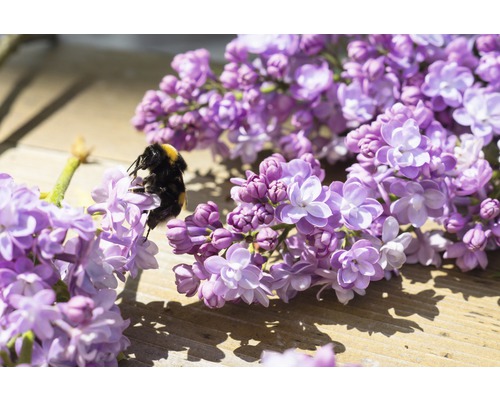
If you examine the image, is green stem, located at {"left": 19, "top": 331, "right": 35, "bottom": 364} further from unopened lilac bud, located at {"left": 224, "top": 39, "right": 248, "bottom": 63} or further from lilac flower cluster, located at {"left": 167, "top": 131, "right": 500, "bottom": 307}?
unopened lilac bud, located at {"left": 224, "top": 39, "right": 248, "bottom": 63}

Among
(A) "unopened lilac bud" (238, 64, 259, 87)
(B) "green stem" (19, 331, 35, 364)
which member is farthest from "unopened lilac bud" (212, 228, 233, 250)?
(A) "unopened lilac bud" (238, 64, 259, 87)

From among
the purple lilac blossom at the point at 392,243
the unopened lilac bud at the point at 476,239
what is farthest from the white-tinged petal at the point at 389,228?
the unopened lilac bud at the point at 476,239

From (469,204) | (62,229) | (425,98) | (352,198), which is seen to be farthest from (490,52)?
(62,229)

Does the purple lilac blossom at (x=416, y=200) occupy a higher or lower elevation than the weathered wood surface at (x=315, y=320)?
higher

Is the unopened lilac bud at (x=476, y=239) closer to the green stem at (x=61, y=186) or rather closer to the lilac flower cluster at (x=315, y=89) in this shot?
the lilac flower cluster at (x=315, y=89)

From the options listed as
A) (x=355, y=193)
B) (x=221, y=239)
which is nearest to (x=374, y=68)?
(x=355, y=193)

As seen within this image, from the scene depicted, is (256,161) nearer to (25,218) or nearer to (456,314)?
(456,314)

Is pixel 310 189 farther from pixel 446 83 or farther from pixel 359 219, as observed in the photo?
pixel 446 83
